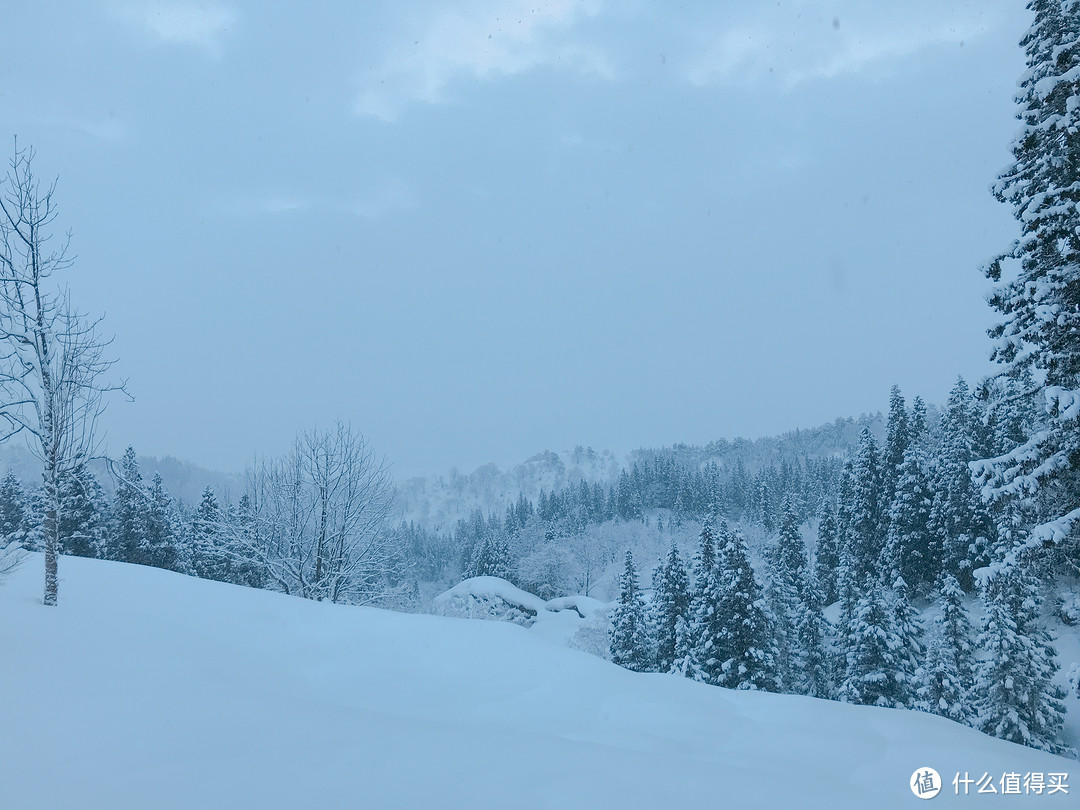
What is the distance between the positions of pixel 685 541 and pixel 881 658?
7794cm

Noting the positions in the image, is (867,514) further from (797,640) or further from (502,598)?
(502,598)

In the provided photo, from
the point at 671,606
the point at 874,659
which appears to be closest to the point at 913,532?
the point at 874,659

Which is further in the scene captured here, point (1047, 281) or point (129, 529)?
point (129, 529)

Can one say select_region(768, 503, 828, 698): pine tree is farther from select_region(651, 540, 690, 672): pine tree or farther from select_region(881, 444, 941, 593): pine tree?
select_region(881, 444, 941, 593): pine tree

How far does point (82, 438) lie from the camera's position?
11.7m

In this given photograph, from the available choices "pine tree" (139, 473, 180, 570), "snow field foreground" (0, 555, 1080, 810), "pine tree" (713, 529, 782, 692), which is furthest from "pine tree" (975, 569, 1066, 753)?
"pine tree" (139, 473, 180, 570)

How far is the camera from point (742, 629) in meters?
26.3

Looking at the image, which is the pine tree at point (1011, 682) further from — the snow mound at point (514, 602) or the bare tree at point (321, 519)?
the snow mound at point (514, 602)

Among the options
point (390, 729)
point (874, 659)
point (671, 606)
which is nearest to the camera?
point (390, 729)

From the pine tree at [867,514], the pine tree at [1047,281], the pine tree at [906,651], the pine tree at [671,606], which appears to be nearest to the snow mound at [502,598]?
the pine tree at [671,606]

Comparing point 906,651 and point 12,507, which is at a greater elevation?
point 12,507

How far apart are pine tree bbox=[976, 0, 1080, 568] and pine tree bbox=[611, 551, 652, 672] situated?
2491 cm

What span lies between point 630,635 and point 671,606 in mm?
2821

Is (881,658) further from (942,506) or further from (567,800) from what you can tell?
(567,800)
